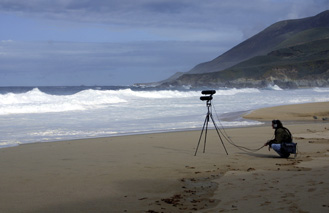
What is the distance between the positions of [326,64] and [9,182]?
352 ft

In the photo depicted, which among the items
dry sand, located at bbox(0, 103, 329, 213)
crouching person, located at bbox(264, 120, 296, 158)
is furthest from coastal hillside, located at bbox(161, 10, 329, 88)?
dry sand, located at bbox(0, 103, 329, 213)

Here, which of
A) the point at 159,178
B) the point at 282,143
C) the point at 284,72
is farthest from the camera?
the point at 284,72

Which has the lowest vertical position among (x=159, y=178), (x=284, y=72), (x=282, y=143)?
(x=159, y=178)

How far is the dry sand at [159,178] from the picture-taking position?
4793 mm

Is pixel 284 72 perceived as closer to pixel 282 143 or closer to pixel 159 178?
pixel 282 143

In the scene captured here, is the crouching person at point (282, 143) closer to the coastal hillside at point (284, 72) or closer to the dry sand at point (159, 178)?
the dry sand at point (159, 178)

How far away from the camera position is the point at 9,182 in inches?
238

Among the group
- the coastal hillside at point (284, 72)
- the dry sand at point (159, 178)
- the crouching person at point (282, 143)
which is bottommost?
the dry sand at point (159, 178)

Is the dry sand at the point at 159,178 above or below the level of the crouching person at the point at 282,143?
below

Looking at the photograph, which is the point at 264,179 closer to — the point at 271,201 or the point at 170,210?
the point at 271,201

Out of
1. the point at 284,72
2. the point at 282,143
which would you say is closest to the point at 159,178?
the point at 282,143

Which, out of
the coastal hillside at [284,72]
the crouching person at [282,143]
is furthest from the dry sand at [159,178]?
the coastal hillside at [284,72]

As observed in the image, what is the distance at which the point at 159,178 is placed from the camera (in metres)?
6.29

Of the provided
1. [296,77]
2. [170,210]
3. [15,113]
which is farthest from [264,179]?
[296,77]
